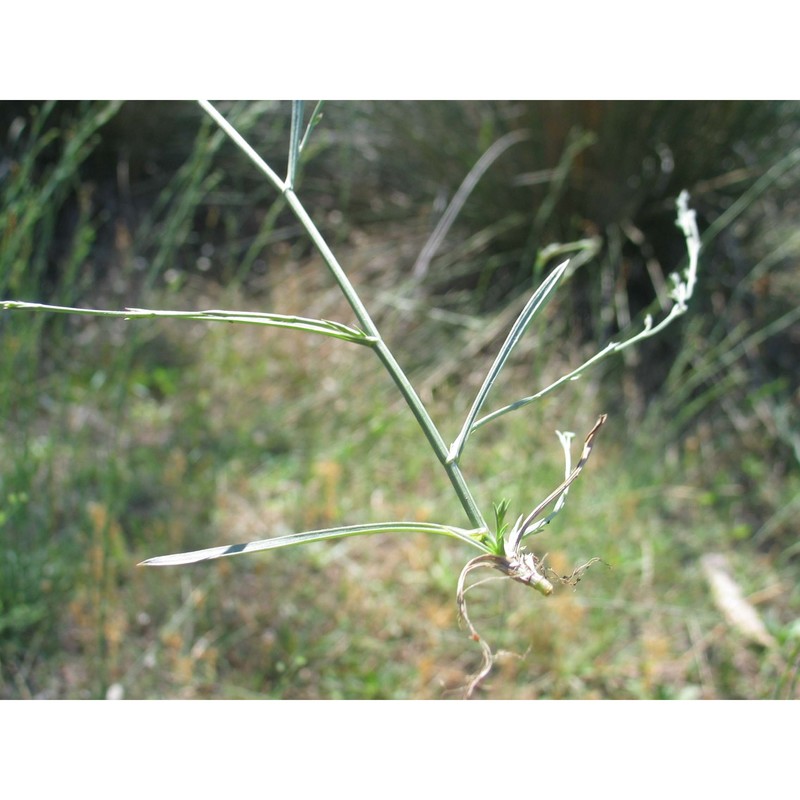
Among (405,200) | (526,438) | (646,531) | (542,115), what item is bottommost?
(646,531)

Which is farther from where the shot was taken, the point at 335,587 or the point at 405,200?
the point at 405,200

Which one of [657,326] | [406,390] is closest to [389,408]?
[657,326]

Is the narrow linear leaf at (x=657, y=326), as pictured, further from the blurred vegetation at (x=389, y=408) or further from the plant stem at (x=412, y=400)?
the blurred vegetation at (x=389, y=408)

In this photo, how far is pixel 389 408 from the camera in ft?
Result: 6.68

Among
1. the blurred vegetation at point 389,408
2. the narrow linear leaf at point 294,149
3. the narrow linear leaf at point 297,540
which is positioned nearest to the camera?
the narrow linear leaf at point 297,540

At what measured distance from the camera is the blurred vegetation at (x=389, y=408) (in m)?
1.38

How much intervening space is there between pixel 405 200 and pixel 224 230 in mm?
645

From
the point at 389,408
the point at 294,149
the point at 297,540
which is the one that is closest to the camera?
the point at 297,540

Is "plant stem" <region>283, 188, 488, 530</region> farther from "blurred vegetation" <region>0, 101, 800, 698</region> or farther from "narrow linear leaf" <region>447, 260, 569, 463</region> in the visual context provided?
"blurred vegetation" <region>0, 101, 800, 698</region>

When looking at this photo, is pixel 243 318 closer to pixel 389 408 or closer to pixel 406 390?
pixel 406 390

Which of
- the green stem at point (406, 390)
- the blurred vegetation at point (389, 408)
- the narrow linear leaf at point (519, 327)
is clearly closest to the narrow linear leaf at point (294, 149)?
the green stem at point (406, 390)

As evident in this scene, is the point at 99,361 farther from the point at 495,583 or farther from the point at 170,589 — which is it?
the point at 495,583

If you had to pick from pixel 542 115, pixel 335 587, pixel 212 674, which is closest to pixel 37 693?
pixel 212 674

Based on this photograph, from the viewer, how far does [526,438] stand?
1.88 m
